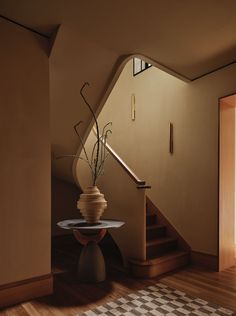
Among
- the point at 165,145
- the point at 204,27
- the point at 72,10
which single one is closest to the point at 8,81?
the point at 72,10

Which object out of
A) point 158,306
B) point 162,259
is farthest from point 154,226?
point 158,306

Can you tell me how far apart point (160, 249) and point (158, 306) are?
1.28 meters

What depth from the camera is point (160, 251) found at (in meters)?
3.70

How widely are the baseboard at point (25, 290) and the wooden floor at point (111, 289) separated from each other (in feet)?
0.18

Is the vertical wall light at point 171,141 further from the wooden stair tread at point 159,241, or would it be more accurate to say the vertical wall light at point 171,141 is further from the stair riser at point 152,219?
the wooden stair tread at point 159,241

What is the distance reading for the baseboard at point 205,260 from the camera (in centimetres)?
341

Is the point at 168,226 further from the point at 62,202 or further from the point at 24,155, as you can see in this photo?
the point at 24,155

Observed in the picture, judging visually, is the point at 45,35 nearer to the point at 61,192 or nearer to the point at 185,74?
the point at 185,74

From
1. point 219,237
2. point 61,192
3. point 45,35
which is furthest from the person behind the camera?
point 61,192

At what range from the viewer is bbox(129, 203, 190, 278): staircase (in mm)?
3227

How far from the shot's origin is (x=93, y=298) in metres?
2.62

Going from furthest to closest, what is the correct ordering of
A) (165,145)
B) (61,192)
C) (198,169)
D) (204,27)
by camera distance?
(61,192) < (165,145) < (198,169) < (204,27)

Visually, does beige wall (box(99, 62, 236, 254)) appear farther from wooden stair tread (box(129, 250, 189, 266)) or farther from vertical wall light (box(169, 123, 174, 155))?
wooden stair tread (box(129, 250, 189, 266))

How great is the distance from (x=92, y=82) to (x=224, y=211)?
7.68 ft
